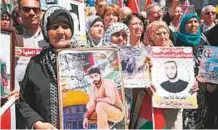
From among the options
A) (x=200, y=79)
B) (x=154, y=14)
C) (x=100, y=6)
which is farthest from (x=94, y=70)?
(x=100, y=6)

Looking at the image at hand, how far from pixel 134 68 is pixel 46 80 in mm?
1149

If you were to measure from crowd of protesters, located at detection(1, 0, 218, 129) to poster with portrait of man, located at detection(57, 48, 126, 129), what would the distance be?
8cm

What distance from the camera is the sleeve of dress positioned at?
12.3ft

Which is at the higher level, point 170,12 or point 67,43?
point 170,12

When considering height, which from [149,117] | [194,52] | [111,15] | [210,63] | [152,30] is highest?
[111,15]

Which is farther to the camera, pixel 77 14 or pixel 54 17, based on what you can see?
pixel 77 14

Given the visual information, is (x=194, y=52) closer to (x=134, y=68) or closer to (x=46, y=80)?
(x=134, y=68)

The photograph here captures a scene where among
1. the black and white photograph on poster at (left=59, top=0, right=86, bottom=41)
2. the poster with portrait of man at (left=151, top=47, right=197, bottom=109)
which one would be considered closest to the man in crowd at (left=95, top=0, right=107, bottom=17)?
the black and white photograph on poster at (left=59, top=0, right=86, bottom=41)

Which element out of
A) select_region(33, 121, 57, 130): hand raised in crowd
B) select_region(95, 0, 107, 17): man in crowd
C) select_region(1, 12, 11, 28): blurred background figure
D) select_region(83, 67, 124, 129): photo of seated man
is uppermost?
select_region(95, 0, 107, 17): man in crowd

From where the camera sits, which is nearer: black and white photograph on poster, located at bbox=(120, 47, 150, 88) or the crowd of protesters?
the crowd of protesters

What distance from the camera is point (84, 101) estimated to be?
12.5 feet

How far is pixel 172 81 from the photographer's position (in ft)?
15.6

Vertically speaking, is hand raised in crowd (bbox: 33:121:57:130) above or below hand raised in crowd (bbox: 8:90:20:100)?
below

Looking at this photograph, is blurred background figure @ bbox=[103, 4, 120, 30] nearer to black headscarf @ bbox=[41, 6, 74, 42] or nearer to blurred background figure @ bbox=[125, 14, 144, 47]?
blurred background figure @ bbox=[125, 14, 144, 47]
